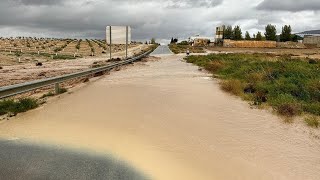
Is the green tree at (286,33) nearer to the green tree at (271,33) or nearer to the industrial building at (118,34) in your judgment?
the green tree at (271,33)

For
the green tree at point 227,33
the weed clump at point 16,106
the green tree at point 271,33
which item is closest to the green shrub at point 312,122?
the weed clump at point 16,106

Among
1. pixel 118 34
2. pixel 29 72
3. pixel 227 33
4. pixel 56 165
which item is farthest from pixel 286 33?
pixel 56 165

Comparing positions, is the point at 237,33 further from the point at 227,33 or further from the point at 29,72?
the point at 29,72

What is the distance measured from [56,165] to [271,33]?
17437 centimetres

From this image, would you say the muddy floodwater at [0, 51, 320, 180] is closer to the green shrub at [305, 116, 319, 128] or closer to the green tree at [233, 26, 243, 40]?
the green shrub at [305, 116, 319, 128]

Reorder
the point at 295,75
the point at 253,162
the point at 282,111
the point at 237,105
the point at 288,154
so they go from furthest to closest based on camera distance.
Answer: the point at 295,75
the point at 237,105
the point at 282,111
the point at 288,154
the point at 253,162

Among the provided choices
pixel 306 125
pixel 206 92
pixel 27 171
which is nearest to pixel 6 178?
pixel 27 171

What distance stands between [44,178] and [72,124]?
3616 mm

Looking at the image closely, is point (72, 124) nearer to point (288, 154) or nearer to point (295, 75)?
point (288, 154)

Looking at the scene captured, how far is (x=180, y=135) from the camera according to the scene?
8.23m

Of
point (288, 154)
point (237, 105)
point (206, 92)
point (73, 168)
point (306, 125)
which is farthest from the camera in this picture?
point (206, 92)

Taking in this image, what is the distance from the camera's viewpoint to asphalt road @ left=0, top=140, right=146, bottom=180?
18.2ft

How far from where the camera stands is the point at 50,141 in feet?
24.5

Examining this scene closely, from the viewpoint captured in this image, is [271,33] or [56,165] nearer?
[56,165]
